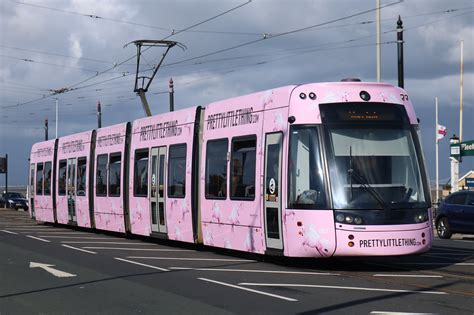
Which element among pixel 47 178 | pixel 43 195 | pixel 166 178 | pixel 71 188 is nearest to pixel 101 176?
pixel 71 188

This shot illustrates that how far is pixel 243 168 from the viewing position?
45.6 feet

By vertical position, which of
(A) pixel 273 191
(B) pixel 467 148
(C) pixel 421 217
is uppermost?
(B) pixel 467 148

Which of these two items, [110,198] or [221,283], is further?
[110,198]

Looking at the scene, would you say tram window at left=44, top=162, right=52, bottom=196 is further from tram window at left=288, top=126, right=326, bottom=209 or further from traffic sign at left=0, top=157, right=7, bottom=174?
traffic sign at left=0, top=157, right=7, bottom=174

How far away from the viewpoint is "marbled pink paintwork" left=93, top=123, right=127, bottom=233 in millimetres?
20250

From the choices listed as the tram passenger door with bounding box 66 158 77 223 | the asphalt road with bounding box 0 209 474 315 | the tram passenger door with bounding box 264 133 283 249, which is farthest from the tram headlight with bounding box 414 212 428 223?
the tram passenger door with bounding box 66 158 77 223

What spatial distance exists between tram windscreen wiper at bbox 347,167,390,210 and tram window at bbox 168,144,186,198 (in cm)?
558

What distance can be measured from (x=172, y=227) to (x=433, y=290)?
8157 millimetres

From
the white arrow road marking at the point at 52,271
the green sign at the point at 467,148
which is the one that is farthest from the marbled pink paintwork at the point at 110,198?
the green sign at the point at 467,148

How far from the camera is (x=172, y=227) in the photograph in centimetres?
1694

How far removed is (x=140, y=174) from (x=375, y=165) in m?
8.65

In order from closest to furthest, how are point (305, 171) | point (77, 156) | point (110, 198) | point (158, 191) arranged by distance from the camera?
point (305, 171), point (158, 191), point (110, 198), point (77, 156)

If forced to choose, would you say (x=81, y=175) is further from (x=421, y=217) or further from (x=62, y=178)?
(x=421, y=217)

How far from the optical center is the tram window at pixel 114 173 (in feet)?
67.3
